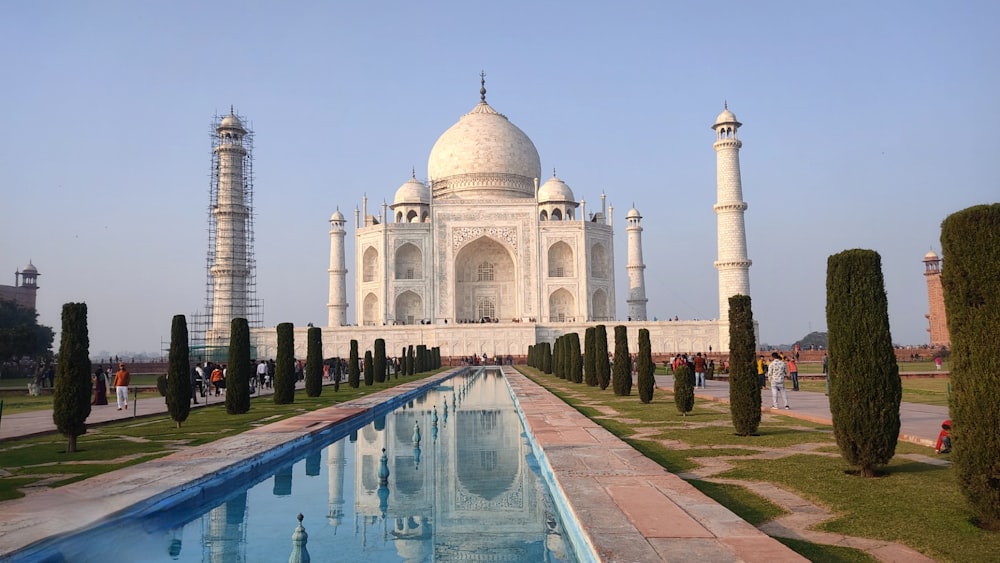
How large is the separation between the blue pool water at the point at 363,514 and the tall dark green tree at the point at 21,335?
24136mm

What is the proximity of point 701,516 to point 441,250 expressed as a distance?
29566 millimetres

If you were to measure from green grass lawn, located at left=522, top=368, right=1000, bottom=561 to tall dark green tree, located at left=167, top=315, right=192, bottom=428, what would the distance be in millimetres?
4846

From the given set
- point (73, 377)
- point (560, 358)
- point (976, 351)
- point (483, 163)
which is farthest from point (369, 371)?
point (483, 163)

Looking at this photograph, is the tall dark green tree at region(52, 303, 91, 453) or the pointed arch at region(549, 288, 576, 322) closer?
the tall dark green tree at region(52, 303, 91, 453)

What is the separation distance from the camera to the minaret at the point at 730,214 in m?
27.5

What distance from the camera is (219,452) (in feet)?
21.7

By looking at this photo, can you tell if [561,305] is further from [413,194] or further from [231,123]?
[231,123]

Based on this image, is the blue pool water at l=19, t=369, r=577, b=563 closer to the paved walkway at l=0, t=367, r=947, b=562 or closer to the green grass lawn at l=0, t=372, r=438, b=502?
the paved walkway at l=0, t=367, r=947, b=562

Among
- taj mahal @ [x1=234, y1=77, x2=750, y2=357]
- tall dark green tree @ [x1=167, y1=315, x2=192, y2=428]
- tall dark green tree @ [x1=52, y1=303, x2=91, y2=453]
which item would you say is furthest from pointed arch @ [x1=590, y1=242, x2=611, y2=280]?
tall dark green tree @ [x1=52, y1=303, x2=91, y2=453]

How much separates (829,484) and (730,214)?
23840 mm

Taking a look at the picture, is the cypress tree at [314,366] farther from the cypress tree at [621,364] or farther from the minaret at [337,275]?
the minaret at [337,275]

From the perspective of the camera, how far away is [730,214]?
1086 inches

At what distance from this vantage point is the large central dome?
3600 cm

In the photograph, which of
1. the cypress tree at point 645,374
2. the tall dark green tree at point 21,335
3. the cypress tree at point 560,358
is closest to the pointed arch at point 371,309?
the tall dark green tree at point 21,335
